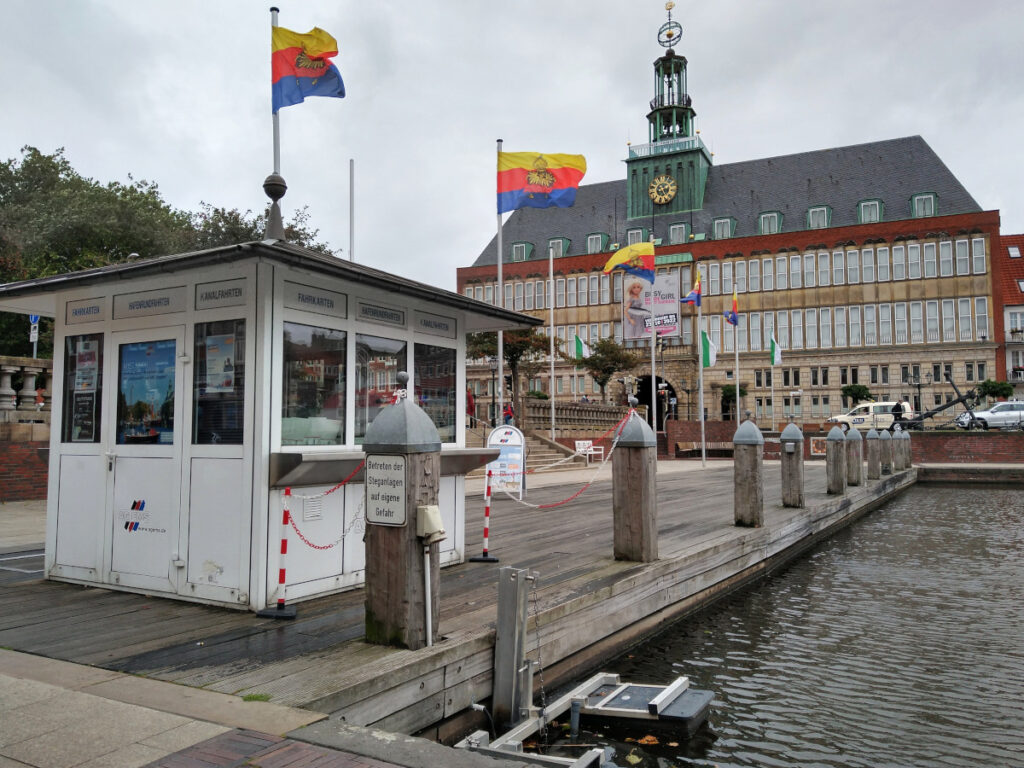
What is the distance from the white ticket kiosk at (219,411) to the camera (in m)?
6.04

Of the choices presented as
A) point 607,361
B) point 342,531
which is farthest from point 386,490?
point 607,361

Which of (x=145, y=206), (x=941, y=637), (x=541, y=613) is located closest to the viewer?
(x=541, y=613)

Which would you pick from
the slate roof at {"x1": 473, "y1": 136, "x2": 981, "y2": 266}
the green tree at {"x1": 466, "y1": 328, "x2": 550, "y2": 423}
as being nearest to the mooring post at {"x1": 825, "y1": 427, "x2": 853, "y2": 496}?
the green tree at {"x1": 466, "y1": 328, "x2": 550, "y2": 423}

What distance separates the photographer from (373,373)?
709 centimetres

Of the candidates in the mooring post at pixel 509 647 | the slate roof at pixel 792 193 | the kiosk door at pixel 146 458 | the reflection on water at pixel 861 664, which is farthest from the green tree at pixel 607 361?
the mooring post at pixel 509 647

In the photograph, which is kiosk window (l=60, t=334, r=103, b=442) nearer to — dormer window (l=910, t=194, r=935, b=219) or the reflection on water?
the reflection on water

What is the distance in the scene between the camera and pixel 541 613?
6.06 m

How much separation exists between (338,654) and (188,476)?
7.77ft

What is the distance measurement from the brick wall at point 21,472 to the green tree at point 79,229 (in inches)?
640

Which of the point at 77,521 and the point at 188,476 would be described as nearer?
the point at 188,476

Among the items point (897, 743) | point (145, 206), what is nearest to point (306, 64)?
point (897, 743)

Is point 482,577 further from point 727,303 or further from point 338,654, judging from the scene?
point 727,303

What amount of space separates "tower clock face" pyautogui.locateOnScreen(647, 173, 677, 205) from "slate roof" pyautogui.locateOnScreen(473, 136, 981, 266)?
64.3 inches

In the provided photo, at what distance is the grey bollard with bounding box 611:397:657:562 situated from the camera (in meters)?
8.08
